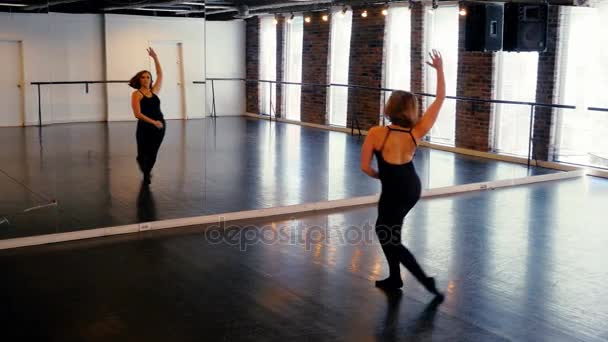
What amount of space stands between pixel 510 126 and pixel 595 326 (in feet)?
19.9

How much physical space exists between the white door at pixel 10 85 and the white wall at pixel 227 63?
1.60 m

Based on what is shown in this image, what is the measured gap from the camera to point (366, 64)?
832cm

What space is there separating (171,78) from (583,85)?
5480 mm

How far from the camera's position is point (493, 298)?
14.5 ft

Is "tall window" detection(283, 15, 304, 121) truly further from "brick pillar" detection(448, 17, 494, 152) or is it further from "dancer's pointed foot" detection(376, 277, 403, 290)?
"dancer's pointed foot" detection(376, 277, 403, 290)

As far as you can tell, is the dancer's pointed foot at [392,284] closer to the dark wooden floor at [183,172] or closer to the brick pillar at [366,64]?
the dark wooden floor at [183,172]

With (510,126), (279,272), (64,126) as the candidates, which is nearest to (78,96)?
(64,126)

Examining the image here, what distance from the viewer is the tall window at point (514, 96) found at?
31.2 feet

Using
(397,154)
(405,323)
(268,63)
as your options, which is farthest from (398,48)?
(405,323)

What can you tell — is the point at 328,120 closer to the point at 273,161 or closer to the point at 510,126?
the point at 273,161

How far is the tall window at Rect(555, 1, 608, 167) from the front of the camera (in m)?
8.92

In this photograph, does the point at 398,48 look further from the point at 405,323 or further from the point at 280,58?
the point at 405,323

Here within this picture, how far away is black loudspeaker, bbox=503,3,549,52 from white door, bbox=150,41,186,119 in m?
3.77

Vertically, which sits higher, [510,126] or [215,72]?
[215,72]
